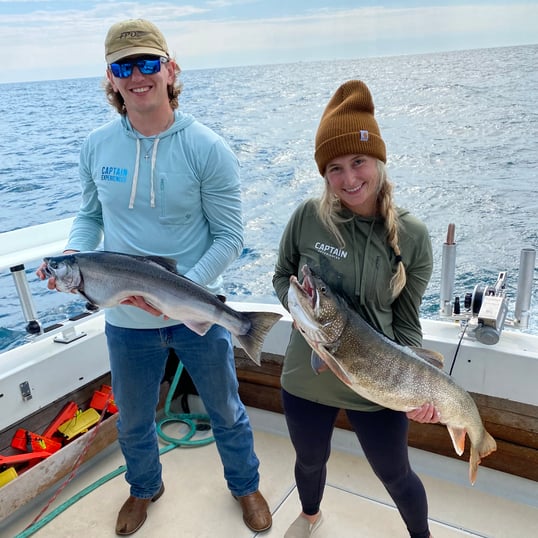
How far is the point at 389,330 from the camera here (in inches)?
64.3

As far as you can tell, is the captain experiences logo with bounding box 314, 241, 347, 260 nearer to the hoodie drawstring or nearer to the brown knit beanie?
the brown knit beanie

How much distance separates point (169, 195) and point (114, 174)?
0.24m

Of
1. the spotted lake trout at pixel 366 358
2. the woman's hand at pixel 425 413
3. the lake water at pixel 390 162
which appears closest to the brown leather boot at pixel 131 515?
the spotted lake trout at pixel 366 358

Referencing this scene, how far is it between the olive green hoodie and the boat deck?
94cm

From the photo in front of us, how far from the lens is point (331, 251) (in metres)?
1.58

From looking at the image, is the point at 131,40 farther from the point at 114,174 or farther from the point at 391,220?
the point at 391,220

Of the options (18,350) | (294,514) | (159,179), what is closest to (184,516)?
(294,514)

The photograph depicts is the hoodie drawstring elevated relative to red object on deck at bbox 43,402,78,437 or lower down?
elevated

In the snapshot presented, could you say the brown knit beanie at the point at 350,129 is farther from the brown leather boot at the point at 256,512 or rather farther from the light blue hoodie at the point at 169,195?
the brown leather boot at the point at 256,512

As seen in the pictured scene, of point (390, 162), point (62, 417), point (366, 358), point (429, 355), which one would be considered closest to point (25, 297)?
point (62, 417)

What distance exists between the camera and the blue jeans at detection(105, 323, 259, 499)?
1966 mm

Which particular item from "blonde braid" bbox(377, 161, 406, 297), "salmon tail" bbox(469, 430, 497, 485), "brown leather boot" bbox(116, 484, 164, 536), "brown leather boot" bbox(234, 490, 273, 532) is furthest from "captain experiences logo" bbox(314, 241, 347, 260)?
"brown leather boot" bbox(116, 484, 164, 536)

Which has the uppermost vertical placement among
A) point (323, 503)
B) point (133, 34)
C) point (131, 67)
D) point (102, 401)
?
point (133, 34)

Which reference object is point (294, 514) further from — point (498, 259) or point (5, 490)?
point (498, 259)
